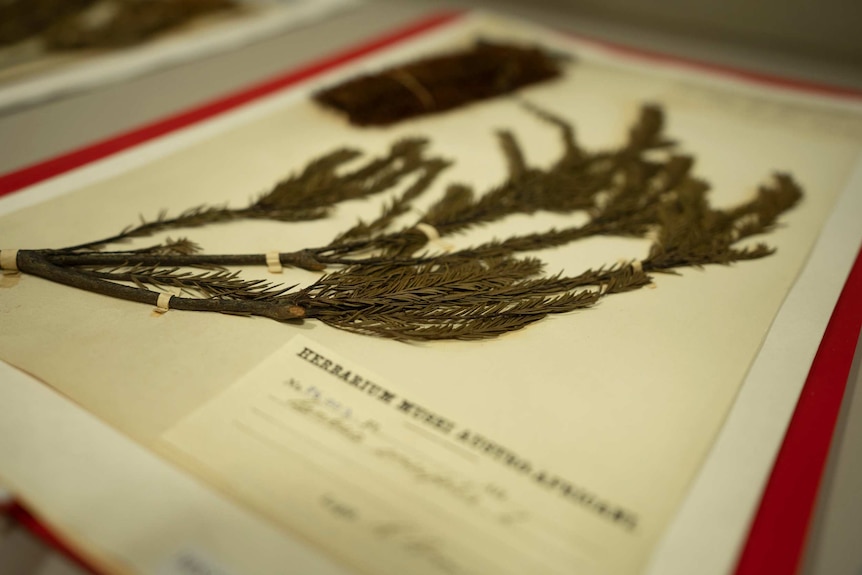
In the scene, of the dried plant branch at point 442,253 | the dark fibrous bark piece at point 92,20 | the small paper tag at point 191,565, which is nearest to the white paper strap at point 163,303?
the dried plant branch at point 442,253

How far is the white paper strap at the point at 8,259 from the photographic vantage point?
109cm

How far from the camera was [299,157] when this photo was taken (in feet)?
4.97

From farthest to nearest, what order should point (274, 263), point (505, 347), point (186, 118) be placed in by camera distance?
point (186, 118)
point (274, 263)
point (505, 347)

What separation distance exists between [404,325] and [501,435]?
23 cm

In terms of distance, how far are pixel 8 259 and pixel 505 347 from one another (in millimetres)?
814

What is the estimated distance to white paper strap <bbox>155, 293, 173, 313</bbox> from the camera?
1053 millimetres

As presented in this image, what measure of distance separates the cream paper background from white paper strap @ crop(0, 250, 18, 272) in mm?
33

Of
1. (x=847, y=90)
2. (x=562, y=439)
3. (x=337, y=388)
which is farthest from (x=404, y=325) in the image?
(x=847, y=90)

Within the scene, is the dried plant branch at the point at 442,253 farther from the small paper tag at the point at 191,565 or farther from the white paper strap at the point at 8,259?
the small paper tag at the point at 191,565

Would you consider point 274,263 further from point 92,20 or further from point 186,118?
point 92,20

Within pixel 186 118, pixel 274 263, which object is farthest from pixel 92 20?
pixel 274 263

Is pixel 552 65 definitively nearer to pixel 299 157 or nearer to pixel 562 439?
pixel 299 157


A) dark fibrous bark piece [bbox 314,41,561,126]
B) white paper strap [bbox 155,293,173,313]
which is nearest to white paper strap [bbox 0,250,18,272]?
white paper strap [bbox 155,293,173,313]

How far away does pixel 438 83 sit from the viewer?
1.77m
